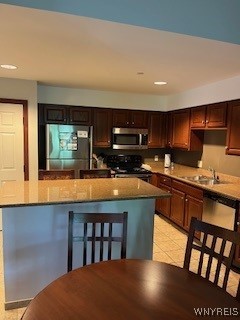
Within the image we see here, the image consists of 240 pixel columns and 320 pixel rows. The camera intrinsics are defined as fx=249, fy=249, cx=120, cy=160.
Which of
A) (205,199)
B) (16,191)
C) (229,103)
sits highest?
(229,103)

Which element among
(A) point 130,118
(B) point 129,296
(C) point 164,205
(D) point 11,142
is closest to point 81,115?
(A) point 130,118

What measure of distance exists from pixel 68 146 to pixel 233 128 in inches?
101

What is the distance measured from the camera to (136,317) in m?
1.07

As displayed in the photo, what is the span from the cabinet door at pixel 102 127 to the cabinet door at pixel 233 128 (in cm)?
217

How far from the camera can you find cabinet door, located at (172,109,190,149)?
171 inches

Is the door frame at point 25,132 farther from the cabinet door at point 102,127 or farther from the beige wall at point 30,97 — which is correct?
the cabinet door at point 102,127

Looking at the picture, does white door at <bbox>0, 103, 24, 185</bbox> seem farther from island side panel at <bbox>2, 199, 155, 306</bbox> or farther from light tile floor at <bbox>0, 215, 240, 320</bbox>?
island side panel at <bbox>2, 199, 155, 306</bbox>

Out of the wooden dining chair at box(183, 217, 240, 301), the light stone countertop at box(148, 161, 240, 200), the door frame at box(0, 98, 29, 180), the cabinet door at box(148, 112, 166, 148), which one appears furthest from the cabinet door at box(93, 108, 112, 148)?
the wooden dining chair at box(183, 217, 240, 301)

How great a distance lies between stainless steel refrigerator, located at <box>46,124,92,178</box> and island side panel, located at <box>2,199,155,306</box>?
1790 millimetres

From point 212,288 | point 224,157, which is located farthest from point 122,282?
point 224,157

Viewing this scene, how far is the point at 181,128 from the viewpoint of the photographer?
453cm

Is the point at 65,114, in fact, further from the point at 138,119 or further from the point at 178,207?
the point at 178,207

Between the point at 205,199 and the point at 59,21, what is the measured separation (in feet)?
8.74

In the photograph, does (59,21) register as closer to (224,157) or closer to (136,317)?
(136,317)
